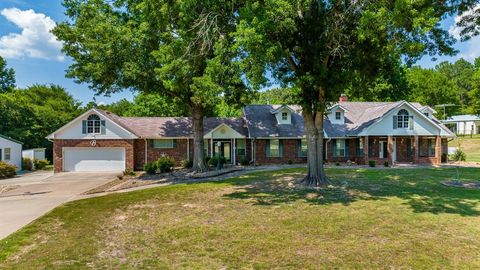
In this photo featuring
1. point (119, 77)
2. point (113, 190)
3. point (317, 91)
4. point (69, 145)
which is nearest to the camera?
point (317, 91)

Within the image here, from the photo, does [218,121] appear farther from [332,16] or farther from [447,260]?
[447,260]

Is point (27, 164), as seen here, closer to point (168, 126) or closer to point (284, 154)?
point (168, 126)

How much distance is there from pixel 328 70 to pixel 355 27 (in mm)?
2156

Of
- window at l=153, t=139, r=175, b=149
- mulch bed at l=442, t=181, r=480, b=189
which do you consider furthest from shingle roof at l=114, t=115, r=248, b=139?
mulch bed at l=442, t=181, r=480, b=189

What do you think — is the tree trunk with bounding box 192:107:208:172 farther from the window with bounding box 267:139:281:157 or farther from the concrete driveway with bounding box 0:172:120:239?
the window with bounding box 267:139:281:157

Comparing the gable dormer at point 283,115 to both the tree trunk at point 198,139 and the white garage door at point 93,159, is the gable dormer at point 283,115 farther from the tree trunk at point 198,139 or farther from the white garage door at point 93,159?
the white garage door at point 93,159

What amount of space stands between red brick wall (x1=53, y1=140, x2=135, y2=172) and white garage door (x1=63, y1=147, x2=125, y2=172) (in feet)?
1.06

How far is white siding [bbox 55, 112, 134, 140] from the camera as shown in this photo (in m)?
27.5

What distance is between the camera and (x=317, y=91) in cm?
1622

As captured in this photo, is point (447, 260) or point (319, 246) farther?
point (319, 246)

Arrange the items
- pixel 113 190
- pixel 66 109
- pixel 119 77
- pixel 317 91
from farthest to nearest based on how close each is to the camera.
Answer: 1. pixel 66 109
2. pixel 119 77
3. pixel 113 190
4. pixel 317 91

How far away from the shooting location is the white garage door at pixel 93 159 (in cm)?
2761

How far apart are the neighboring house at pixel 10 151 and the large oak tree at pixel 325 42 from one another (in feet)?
88.1

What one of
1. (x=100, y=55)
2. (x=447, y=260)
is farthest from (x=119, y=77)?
(x=447, y=260)
